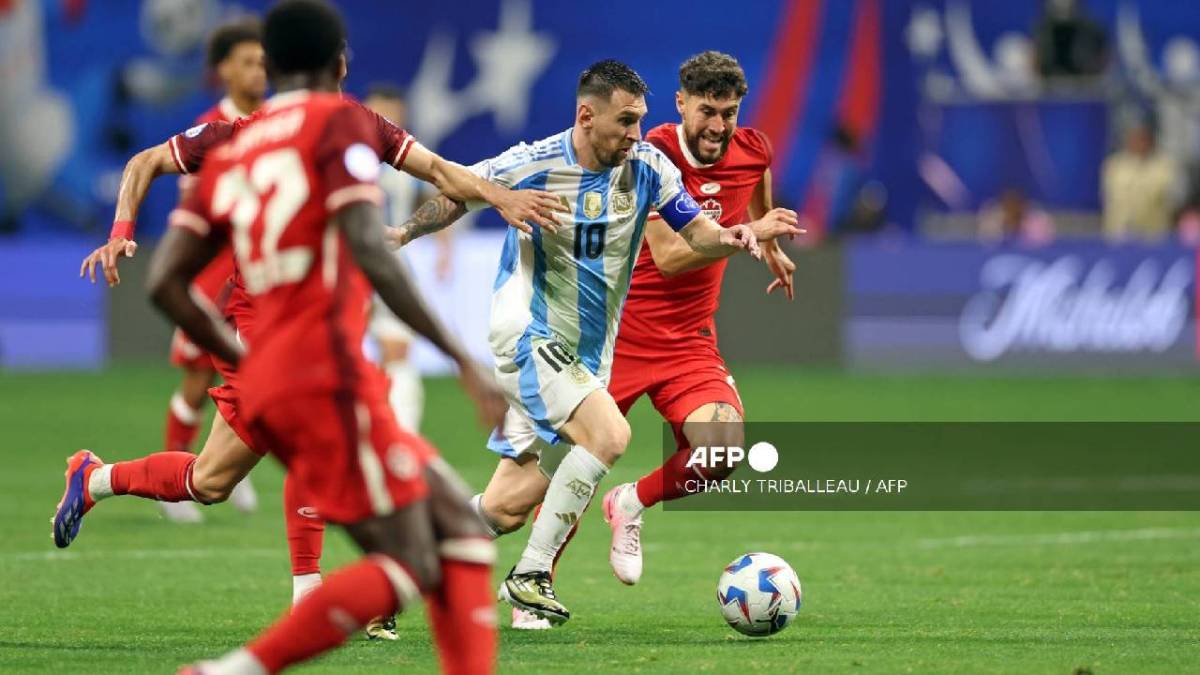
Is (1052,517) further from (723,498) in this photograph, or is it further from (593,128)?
(593,128)

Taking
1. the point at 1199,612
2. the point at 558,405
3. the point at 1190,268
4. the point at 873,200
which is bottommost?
the point at 1199,612

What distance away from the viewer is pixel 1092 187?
80.3 feet

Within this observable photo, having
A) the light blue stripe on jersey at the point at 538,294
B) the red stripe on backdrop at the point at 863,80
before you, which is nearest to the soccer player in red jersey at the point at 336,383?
the light blue stripe on jersey at the point at 538,294

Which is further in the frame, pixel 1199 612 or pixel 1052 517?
pixel 1052 517

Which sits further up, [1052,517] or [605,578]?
[1052,517]

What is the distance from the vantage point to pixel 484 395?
5395mm

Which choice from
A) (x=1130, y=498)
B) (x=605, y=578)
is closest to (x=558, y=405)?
(x=605, y=578)

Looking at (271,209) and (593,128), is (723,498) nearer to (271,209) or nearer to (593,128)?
(593,128)

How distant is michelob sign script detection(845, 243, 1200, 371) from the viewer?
21.0m

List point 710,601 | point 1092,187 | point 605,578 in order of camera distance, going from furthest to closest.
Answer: point 1092,187 < point 605,578 < point 710,601

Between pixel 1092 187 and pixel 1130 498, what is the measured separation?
11914mm

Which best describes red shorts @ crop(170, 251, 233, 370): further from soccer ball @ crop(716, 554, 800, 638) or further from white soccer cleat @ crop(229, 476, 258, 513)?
soccer ball @ crop(716, 554, 800, 638)

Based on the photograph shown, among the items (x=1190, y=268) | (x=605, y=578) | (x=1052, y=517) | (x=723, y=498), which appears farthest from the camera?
(x=1190, y=268)

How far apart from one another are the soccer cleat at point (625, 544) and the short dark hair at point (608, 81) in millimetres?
1885
